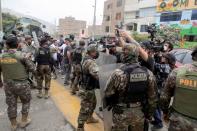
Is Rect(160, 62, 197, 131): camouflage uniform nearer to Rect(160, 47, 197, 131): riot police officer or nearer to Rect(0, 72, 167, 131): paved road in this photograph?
Rect(160, 47, 197, 131): riot police officer

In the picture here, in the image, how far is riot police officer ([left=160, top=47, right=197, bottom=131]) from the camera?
274 centimetres

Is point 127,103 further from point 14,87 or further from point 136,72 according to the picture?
point 14,87

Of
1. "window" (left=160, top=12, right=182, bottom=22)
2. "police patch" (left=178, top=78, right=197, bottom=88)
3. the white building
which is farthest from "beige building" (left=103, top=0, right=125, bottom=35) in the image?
"police patch" (left=178, top=78, right=197, bottom=88)

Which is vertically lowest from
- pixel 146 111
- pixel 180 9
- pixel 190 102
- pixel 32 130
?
pixel 32 130

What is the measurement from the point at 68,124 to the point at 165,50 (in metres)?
2.45

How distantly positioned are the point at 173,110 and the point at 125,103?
0.60 metres

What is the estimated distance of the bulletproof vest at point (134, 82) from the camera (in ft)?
10.1

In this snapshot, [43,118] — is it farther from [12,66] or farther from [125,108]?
[125,108]

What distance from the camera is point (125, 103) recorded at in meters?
3.19

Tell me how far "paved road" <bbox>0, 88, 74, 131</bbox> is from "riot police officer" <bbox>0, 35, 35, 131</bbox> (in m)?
0.41

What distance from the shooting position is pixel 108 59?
16.5 feet

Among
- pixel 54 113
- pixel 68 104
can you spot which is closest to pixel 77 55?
pixel 68 104

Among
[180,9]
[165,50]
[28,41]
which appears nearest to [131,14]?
[180,9]

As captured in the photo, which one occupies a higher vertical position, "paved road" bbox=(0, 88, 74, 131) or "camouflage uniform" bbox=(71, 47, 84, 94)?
"camouflage uniform" bbox=(71, 47, 84, 94)
